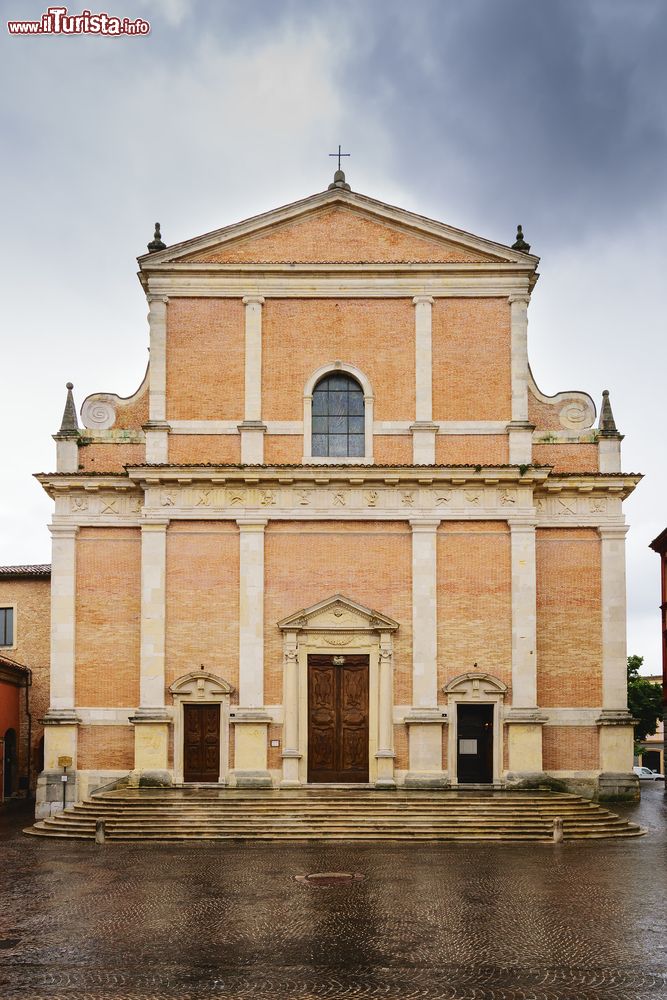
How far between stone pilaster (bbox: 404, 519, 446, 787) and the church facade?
2.3 inches

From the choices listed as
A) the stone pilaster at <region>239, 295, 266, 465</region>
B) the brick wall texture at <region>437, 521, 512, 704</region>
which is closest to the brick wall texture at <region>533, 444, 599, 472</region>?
the brick wall texture at <region>437, 521, 512, 704</region>

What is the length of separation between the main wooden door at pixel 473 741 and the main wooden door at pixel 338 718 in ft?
8.37

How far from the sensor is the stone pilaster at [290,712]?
28.8 metres

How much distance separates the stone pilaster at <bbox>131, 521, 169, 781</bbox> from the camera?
28.8 meters

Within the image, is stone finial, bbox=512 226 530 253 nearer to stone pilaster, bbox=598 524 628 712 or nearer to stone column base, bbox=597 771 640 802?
stone pilaster, bbox=598 524 628 712

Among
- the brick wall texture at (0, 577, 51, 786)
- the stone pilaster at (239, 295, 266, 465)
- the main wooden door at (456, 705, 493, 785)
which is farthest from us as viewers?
the brick wall texture at (0, 577, 51, 786)

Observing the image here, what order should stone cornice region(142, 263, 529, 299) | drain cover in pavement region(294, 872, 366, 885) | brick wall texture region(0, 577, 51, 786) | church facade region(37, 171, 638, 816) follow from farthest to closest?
brick wall texture region(0, 577, 51, 786), stone cornice region(142, 263, 529, 299), church facade region(37, 171, 638, 816), drain cover in pavement region(294, 872, 366, 885)

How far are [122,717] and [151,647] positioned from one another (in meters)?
2.32

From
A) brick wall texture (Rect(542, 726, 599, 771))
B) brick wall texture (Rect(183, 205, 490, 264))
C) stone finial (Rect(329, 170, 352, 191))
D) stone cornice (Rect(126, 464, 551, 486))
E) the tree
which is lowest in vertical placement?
the tree

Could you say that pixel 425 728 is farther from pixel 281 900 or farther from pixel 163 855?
pixel 281 900

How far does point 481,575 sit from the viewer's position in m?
29.6

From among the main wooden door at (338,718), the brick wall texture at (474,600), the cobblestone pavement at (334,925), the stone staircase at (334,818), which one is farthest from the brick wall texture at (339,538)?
the cobblestone pavement at (334,925)

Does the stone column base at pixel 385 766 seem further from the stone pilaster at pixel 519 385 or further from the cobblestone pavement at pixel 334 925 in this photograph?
the stone pilaster at pixel 519 385

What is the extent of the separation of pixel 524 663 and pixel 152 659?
32.7 feet
